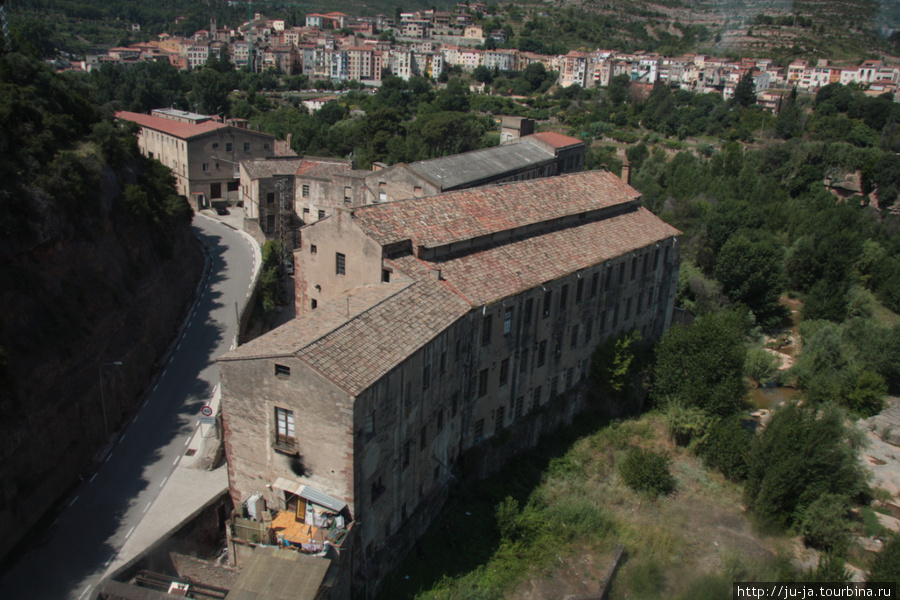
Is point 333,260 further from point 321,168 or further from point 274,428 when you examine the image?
point 321,168

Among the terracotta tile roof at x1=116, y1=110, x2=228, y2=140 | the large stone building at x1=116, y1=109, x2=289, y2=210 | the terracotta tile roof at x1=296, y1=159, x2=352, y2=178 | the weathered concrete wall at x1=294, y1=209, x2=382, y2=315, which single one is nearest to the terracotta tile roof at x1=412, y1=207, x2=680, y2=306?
the weathered concrete wall at x1=294, y1=209, x2=382, y2=315

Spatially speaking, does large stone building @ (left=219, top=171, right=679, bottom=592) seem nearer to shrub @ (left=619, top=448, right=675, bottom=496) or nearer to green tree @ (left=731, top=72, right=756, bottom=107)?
shrub @ (left=619, top=448, right=675, bottom=496)

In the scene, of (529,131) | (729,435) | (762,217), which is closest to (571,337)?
(729,435)

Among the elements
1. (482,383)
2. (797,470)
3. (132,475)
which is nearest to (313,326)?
(482,383)

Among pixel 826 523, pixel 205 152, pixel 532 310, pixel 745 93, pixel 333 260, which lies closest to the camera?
pixel 333 260

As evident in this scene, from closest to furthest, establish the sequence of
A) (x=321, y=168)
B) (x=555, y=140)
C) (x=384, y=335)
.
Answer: (x=384, y=335) → (x=321, y=168) → (x=555, y=140)

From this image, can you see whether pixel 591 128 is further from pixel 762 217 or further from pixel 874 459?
pixel 874 459
